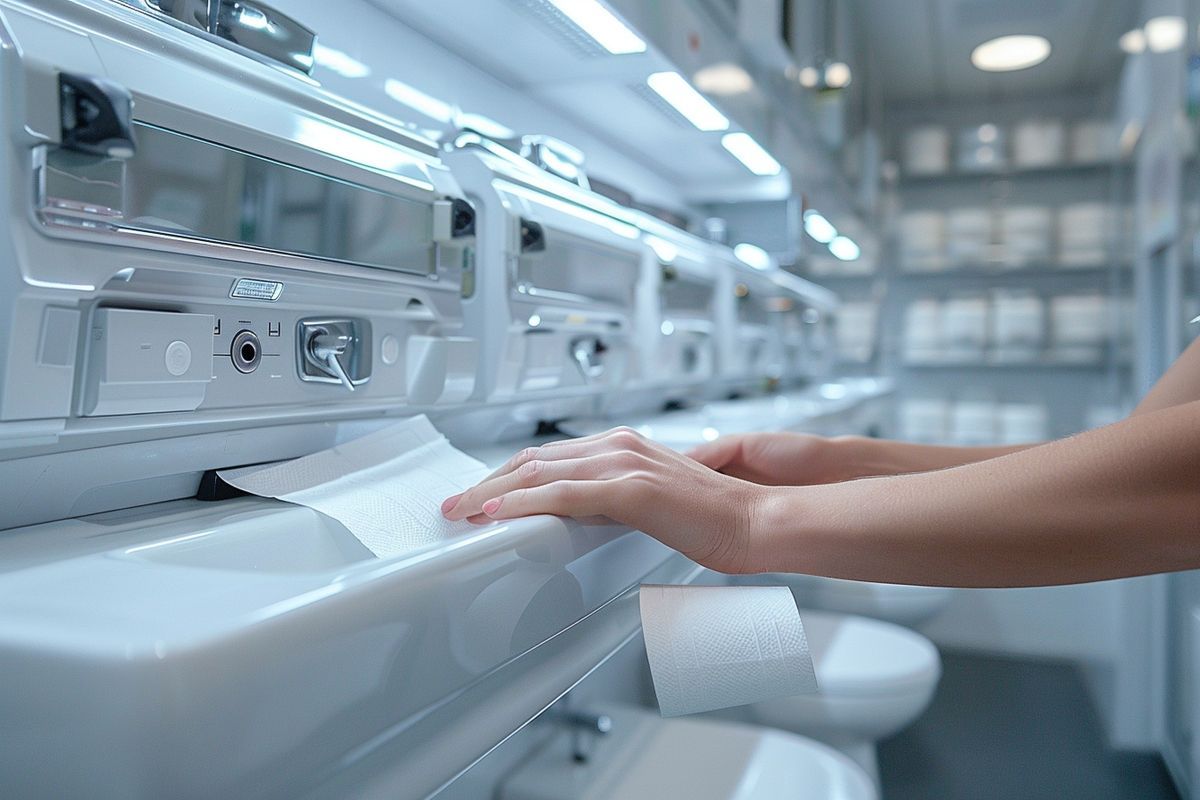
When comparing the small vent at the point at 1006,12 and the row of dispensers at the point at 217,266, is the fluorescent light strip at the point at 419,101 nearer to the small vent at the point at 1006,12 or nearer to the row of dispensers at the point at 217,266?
the row of dispensers at the point at 217,266

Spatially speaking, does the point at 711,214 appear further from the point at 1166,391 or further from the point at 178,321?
the point at 178,321

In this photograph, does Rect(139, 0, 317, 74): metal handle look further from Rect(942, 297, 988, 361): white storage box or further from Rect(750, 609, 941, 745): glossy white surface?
Rect(942, 297, 988, 361): white storage box

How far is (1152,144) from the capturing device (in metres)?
2.40

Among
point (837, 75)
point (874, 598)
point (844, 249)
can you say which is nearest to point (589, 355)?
point (874, 598)

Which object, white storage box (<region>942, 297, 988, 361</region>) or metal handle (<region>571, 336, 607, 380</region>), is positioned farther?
white storage box (<region>942, 297, 988, 361</region>)

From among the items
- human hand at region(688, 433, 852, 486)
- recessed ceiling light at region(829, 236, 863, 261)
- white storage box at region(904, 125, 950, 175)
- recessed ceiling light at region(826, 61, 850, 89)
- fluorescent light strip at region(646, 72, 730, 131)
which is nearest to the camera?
human hand at region(688, 433, 852, 486)

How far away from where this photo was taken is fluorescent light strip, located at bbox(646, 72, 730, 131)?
1.28 meters

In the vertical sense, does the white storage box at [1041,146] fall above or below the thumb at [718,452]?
above

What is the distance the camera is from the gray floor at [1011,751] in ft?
6.21

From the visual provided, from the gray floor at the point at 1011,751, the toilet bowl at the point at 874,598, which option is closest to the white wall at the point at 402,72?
the toilet bowl at the point at 874,598

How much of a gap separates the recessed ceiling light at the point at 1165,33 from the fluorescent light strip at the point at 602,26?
1.45 metres

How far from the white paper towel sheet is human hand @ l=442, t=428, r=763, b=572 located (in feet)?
0.08

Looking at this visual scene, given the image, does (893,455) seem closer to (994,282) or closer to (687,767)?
(687,767)

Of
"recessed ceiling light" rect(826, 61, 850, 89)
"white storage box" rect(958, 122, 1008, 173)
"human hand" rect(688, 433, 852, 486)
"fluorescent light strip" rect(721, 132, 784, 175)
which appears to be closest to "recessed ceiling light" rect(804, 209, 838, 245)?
"fluorescent light strip" rect(721, 132, 784, 175)
